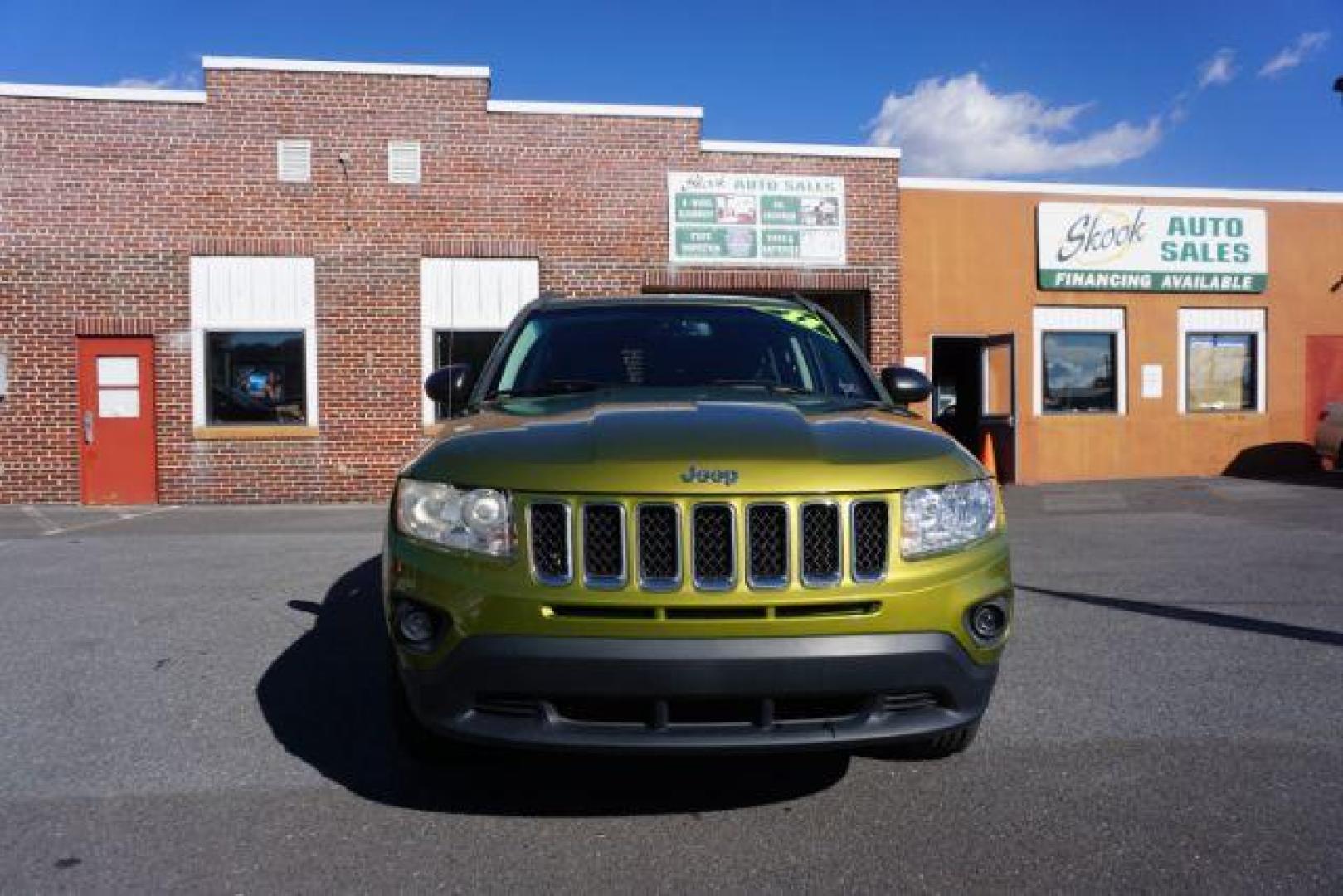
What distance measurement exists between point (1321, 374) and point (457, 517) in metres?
17.8

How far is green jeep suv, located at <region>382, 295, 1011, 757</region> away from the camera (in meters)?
2.56

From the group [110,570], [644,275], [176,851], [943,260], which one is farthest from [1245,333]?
[176,851]

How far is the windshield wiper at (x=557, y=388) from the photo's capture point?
12.9 feet

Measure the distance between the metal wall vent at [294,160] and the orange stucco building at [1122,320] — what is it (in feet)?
26.7

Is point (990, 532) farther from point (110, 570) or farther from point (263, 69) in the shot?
point (263, 69)

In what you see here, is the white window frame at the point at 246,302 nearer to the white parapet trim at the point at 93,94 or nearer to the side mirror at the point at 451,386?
the white parapet trim at the point at 93,94

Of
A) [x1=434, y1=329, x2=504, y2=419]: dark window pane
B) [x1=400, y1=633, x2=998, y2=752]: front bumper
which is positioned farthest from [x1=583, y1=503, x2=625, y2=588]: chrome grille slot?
[x1=434, y1=329, x2=504, y2=419]: dark window pane

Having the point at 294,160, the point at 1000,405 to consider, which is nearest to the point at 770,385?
the point at 294,160

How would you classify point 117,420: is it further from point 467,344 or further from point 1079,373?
point 1079,373

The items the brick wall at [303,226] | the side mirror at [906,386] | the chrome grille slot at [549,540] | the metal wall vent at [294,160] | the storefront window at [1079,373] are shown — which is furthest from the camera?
the storefront window at [1079,373]

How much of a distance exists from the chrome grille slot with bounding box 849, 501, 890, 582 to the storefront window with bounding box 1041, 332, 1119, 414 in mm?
13580

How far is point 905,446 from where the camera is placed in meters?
2.95

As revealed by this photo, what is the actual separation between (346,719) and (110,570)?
4.60 metres

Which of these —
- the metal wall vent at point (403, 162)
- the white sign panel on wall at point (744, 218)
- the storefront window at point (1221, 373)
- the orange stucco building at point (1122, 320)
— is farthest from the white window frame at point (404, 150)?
the storefront window at point (1221, 373)
